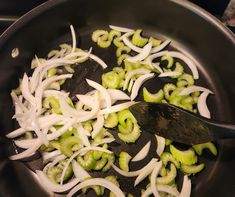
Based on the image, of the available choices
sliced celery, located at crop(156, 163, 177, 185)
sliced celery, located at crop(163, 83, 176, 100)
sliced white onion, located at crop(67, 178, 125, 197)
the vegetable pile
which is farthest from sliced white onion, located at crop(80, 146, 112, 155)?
sliced celery, located at crop(163, 83, 176, 100)

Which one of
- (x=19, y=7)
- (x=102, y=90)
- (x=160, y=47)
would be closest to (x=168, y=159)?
(x=102, y=90)

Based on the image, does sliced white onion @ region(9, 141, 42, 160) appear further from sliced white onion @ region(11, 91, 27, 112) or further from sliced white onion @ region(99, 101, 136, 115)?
sliced white onion @ region(99, 101, 136, 115)

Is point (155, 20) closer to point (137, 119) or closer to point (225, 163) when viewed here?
Result: point (137, 119)

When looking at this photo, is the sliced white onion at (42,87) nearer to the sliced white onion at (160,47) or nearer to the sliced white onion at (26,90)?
the sliced white onion at (26,90)

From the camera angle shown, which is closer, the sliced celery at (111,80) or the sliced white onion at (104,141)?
the sliced white onion at (104,141)

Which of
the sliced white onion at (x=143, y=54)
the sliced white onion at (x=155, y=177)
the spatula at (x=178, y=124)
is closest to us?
the spatula at (x=178, y=124)

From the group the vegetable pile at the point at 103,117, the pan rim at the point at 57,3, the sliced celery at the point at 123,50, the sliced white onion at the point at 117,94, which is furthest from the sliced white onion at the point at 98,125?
the pan rim at the point at 57,3

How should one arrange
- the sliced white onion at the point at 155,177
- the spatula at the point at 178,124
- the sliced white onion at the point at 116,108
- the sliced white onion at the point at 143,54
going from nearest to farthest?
the spatula at the point at 178,124
the sliced white onion at the point at 155,177
the sliced white onion at the point at 116,108
the sliced white onion at the point at 143,54
